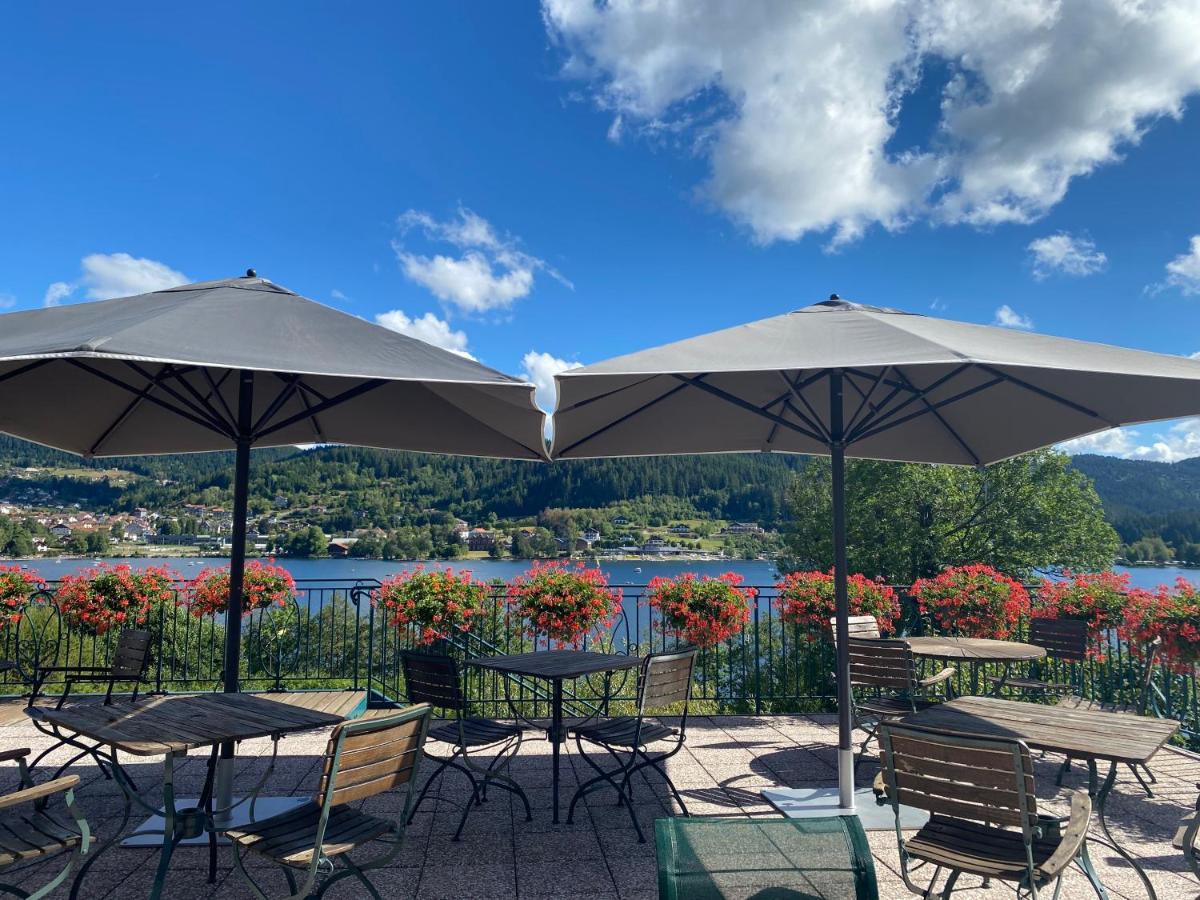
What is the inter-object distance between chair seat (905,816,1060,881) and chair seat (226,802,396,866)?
1919mm

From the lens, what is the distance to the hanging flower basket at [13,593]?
645 centimetres

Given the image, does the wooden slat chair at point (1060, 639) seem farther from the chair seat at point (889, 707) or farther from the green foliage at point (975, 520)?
the green foliage at point (975, 520)

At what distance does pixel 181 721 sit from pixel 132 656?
226 cm

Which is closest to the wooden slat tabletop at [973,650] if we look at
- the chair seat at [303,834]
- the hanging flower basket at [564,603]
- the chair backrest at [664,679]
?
the chair backrest at [664,679]

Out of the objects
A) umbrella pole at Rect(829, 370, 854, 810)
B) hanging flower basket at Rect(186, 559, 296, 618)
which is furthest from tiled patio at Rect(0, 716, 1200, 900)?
hanging flower basket at Rect(186, 559, 296, 618)

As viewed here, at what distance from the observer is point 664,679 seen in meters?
3.99

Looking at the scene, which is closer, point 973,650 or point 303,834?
point 303,834

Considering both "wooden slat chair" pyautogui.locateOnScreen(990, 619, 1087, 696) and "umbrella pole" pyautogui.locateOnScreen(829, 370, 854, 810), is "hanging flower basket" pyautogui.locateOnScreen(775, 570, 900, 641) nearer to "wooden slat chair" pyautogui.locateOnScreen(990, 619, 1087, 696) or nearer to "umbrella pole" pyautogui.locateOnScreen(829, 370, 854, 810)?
"wooden slat chair" pyautogui.locateOnScreen(990, 619, 1087, 696)

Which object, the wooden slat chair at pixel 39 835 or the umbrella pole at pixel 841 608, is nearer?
the wooden slat chair at pixel 39 835

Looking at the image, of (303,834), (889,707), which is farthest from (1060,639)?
(303,834)

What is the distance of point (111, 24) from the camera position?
1028cm

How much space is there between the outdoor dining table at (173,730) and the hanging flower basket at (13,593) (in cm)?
398

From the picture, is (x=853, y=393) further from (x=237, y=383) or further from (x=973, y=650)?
(x=237, y=383)

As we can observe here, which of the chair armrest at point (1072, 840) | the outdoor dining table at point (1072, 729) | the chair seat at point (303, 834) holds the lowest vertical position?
the chair seat at point (303, 834)
